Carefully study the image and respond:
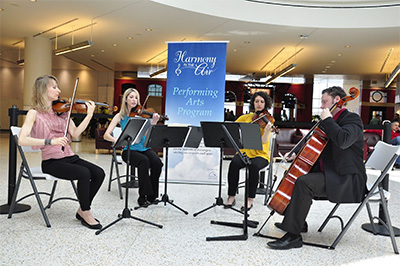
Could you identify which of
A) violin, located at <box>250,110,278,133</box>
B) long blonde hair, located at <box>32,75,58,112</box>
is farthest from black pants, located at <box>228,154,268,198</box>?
long blonde hair, located at <box>32,75,58,112</box>

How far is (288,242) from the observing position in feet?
8.74

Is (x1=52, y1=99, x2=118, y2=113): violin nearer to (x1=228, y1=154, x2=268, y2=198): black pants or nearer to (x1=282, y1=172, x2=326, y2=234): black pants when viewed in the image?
(x1=228, y1=154, x2=268, y2=198): black pants

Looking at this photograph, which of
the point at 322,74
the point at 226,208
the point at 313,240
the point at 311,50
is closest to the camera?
the point at 313,240

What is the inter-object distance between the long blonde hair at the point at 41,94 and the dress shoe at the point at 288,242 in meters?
2.16

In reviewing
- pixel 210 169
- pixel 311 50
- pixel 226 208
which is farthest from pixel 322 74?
pixel 226 208

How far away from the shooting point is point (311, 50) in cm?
1070

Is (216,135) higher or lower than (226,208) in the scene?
higher

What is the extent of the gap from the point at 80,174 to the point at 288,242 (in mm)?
1718

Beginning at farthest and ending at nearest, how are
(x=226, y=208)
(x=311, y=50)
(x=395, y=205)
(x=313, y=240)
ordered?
(x=311, y=50), (x=395, y=205), (x=226, y=208), (x=313, y=240)

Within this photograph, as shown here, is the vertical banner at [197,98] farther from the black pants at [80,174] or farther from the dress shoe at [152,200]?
the black pants at [80,174]

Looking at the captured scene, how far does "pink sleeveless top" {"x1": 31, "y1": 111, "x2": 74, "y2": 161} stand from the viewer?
9.86 ft

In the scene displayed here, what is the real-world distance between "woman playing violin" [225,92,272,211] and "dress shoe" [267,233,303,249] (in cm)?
102

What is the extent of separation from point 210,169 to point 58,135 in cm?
250

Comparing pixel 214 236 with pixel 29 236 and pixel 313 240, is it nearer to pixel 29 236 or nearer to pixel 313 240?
pixel 313 240
